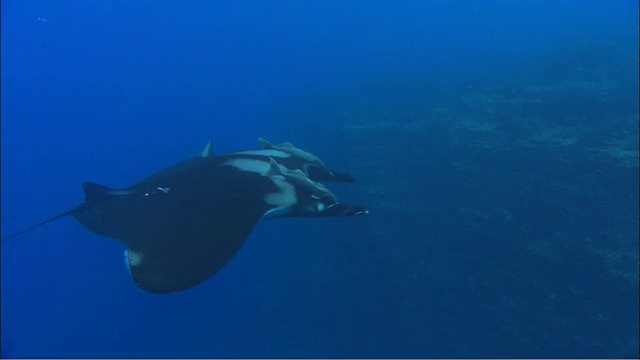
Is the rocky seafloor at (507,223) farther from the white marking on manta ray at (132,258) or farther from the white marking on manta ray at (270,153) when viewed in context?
the white marking on manta ray at (132,258)

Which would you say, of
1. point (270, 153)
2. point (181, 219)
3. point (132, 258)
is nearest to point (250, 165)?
point (270, 153)

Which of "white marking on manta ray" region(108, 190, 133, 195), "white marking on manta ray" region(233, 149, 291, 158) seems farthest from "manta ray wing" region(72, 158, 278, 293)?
"white marking on manta ray" region(233, 149, 291, 158)

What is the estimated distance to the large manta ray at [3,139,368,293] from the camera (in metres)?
3.71

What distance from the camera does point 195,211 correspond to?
4.34 metres

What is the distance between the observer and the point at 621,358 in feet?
14.3

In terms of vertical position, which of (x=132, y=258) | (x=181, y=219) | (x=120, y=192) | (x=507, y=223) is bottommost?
(x=507, y=223)

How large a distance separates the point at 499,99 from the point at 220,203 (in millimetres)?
8274

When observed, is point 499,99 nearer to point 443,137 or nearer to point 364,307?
point 443,137

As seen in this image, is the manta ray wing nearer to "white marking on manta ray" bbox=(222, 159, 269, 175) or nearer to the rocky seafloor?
"white marking on manta ray" bbox=(222, 159, 269, 175)

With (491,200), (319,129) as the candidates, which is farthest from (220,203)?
(319,129)

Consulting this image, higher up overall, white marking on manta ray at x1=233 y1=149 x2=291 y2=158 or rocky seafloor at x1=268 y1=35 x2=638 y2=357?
white marking on manta ray at x1=233 y1=149 x2=291 y2=158

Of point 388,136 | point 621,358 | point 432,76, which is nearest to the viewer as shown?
point 621,358

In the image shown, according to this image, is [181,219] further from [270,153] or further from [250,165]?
[270,153]

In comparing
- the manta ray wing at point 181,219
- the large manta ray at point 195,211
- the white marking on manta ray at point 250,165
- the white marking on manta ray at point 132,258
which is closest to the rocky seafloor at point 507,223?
the large manta ray at point 195,211
